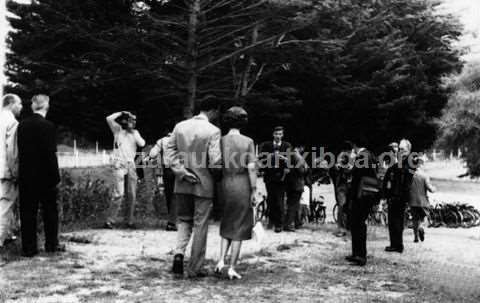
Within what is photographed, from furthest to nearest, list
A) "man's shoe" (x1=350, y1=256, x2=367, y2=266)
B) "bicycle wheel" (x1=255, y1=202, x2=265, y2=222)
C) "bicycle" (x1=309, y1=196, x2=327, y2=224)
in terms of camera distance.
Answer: "bicycle" (x1=309, y1=196, x2=327, y2=224)
"bicycle wheel" (x1=255, y1=202, x2=265, y2=222)
"man's shoe" (x1=350, y1=256, x2=367, y2=266)

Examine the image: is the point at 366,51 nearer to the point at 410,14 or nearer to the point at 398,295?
the point at 410,14

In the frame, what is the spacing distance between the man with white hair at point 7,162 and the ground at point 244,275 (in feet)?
1.45

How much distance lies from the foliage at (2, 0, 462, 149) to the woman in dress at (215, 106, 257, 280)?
3937 mm

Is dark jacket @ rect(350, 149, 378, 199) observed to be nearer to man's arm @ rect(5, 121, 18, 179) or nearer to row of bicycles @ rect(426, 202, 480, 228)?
man's arm @ rect(5, 121, 18, 179)

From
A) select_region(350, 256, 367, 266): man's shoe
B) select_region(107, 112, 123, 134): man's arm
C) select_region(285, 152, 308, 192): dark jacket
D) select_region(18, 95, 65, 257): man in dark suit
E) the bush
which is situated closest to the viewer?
select_region(18, 95, 65, 257): man in dark suit

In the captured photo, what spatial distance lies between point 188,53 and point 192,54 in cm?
9

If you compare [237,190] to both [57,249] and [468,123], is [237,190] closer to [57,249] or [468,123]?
[57,249]

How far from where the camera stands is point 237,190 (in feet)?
21.1

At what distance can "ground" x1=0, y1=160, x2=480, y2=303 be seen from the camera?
17.8ft

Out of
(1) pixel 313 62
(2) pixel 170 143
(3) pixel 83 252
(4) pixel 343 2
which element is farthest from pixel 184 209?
(1) pixel 313 62

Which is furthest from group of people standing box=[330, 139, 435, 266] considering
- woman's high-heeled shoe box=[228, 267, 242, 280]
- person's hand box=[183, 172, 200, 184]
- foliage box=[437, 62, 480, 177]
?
foliage box=[437, 62, 480, 177]

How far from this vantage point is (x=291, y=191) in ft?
35.9

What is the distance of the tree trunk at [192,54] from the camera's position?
40.5 feet

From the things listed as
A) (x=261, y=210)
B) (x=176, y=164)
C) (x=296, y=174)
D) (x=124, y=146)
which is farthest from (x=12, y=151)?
(x=261, y=210)
